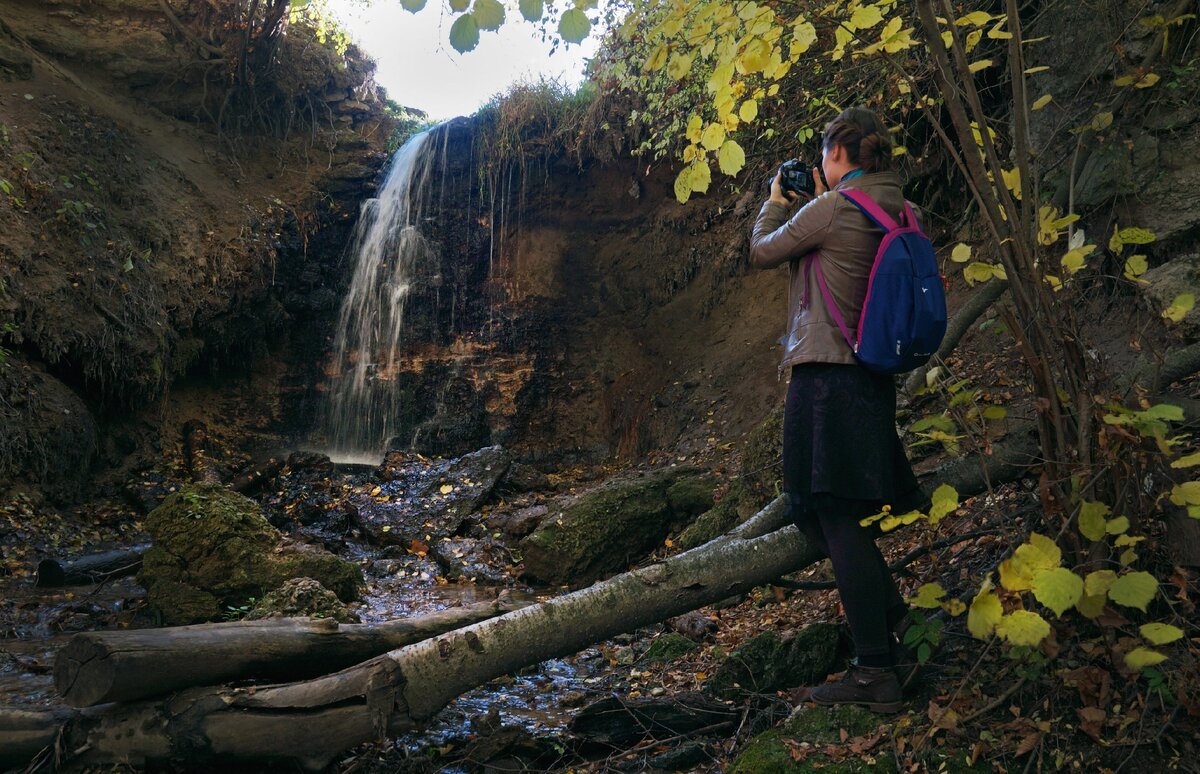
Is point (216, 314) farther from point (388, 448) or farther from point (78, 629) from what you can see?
point (78, 629)

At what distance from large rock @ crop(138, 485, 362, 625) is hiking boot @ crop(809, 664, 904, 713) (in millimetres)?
4193

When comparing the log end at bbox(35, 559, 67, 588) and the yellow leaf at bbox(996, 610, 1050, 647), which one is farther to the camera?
the log end at bbox(35, 559, 67, 588)

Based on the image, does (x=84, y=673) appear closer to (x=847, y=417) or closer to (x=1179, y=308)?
(x=847, y=417)

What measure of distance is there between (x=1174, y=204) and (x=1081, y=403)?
3.43 metres

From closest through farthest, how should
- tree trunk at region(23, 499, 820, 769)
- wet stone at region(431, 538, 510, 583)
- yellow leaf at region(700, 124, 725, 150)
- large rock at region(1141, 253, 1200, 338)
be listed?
1. yellow leaf at region(700, 124, 725, 150)
2. tree trunk at region(23, 499, 820, 769)
3. large rock at region(1141, 253, 1200, 338)
4. wet stone at region(431, 538, 510, 583)

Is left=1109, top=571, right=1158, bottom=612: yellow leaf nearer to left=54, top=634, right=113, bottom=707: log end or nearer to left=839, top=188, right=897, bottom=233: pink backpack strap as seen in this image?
left=839, top=188, right=897, bottom=233: pink backpack strap

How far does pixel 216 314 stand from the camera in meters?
10.8

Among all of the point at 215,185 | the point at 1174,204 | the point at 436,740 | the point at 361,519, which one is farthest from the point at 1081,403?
the point at 215,185

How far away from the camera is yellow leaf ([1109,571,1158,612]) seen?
1.95 m

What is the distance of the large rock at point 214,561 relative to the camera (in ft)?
18.1

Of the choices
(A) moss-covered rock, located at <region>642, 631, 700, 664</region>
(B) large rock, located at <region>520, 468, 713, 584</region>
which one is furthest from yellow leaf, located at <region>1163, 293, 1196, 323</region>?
(B) large rock, located at <region>520, 468, 713, 584</region>

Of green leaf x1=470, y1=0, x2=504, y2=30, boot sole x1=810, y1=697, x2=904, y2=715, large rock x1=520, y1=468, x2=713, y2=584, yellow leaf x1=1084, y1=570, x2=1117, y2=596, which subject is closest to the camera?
green leaf x1=470, y1=0, x2=504, y2=30

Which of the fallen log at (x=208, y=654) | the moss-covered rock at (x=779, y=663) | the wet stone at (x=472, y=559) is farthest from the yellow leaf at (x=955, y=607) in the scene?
the wet stone at (x=472, y=559)

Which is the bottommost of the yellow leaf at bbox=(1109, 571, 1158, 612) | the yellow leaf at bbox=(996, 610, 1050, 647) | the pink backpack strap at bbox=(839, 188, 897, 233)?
the yellow leaf at bbox=(996, 610, 1050, 647)
